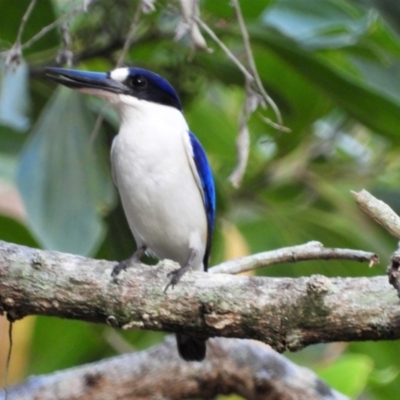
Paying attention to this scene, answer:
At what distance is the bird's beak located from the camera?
8.50 feet

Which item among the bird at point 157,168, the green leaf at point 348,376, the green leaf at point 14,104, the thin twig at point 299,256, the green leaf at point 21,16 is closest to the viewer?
the thin twig at point 299,256

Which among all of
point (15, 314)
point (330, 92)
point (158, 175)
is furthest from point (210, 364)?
point (330, 92)

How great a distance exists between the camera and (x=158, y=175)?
9.18 ft

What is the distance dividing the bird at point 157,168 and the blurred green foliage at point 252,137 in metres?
0.21

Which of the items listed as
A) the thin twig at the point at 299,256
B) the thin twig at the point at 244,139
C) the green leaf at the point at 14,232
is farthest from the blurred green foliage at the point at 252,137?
the thin twig at the point at 299,256

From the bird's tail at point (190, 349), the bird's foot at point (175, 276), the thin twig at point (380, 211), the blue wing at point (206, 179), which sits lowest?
the bird's tail at point (190, 349)

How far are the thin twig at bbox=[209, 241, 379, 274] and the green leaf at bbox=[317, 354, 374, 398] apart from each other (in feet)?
2.62

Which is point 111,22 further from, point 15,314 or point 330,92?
point 15,314

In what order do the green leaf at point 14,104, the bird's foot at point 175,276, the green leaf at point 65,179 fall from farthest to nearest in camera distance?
the green leaf at point 14,104 < the green leaf at point 65,179 < the bird's foot at point 175,276

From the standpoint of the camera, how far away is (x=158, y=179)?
9.17 feet

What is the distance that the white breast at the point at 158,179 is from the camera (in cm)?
280

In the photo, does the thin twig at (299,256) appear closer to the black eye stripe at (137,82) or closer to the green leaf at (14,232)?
the black eye stripe at (137,82)

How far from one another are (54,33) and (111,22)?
0.37 metres

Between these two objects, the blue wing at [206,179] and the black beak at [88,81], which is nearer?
the black beak at [88,81]
